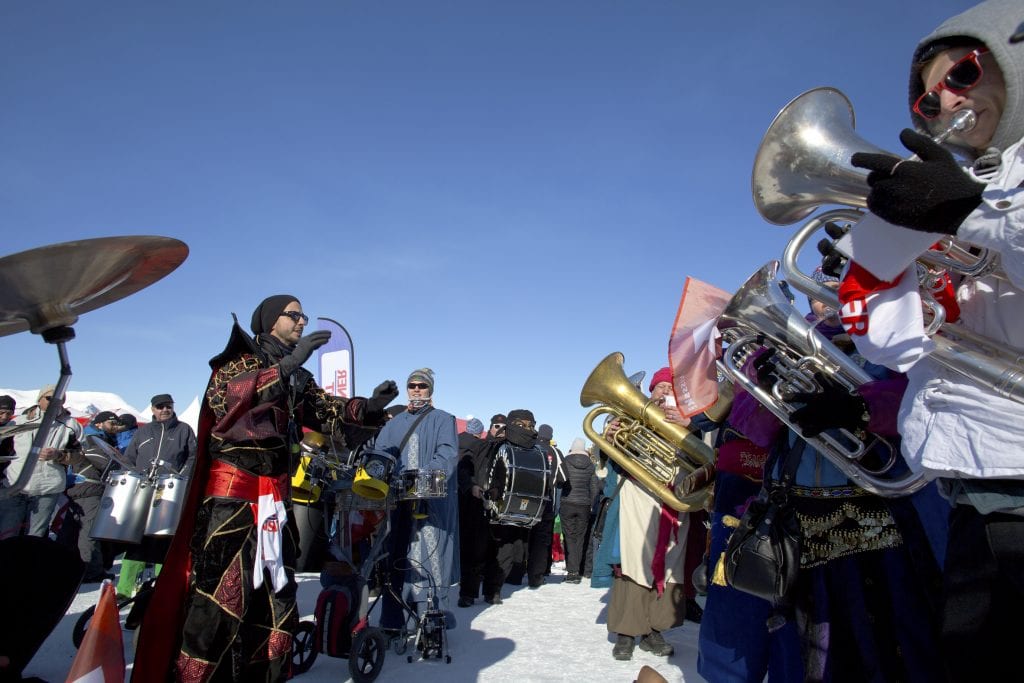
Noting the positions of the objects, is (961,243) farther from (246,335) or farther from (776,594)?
(246,335)

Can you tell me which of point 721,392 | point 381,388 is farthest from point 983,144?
point 381,388

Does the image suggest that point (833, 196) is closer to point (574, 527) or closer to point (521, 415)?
point (521, 415)

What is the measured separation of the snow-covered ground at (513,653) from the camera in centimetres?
428

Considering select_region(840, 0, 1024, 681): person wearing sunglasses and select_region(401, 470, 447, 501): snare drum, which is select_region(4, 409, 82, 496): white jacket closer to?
select_region(401, 470, 447, 501): snare drum

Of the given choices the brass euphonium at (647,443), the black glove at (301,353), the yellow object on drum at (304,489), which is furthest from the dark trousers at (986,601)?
the yellow object on drum at (304,489)

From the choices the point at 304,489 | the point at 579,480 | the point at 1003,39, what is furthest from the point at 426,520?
the point at 579,480

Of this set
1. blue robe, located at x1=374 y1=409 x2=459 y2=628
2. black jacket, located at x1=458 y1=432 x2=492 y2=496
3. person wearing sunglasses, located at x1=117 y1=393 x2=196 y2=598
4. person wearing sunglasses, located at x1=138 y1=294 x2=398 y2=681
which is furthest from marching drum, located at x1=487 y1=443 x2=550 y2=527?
person wearing sunglasses, located at x1=138 y1=294 x2=398 y2=681

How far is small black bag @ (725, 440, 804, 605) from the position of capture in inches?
89.0

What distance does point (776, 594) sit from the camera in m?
2.26

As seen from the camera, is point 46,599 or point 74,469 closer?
point 46,599

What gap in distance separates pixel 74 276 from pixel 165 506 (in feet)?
8.30

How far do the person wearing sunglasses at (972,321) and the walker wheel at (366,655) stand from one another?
3.40 meters

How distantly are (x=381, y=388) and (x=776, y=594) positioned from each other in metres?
2.01

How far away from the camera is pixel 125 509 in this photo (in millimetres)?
4590
